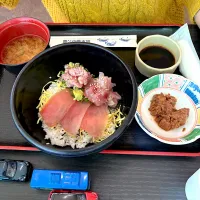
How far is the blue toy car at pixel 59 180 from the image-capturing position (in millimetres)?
851

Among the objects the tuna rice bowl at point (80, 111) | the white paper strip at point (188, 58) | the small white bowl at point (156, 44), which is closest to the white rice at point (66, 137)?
the tuna rice bowl at point (80, 111)

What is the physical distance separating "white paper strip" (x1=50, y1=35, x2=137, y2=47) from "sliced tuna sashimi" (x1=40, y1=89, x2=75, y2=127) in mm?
297

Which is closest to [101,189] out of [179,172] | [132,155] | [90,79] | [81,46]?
[132,155]

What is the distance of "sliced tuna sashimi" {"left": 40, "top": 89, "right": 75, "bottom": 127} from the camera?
0.93 m

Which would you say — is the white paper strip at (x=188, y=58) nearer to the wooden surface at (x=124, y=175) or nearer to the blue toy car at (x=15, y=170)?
the wooden surface at (x=124, y=175)

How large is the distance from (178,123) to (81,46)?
0.44 metres

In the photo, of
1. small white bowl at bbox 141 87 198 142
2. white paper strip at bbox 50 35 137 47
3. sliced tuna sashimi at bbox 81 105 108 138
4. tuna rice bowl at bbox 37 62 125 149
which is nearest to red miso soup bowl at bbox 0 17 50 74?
white paper strip at bbox 50 35 137 47

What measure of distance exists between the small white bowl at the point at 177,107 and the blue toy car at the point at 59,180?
0.29m

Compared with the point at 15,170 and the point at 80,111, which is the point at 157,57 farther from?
the point at 15,170

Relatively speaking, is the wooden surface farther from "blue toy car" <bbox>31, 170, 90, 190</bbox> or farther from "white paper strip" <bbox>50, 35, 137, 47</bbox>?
"white paper strip" <bbox>50, 35, 137, 47</bbox>

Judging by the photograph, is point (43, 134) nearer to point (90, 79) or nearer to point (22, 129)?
point (22, 129)

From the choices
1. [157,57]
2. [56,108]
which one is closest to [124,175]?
[56,108]

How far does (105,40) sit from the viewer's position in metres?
1.14

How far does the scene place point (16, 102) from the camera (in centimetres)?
87
